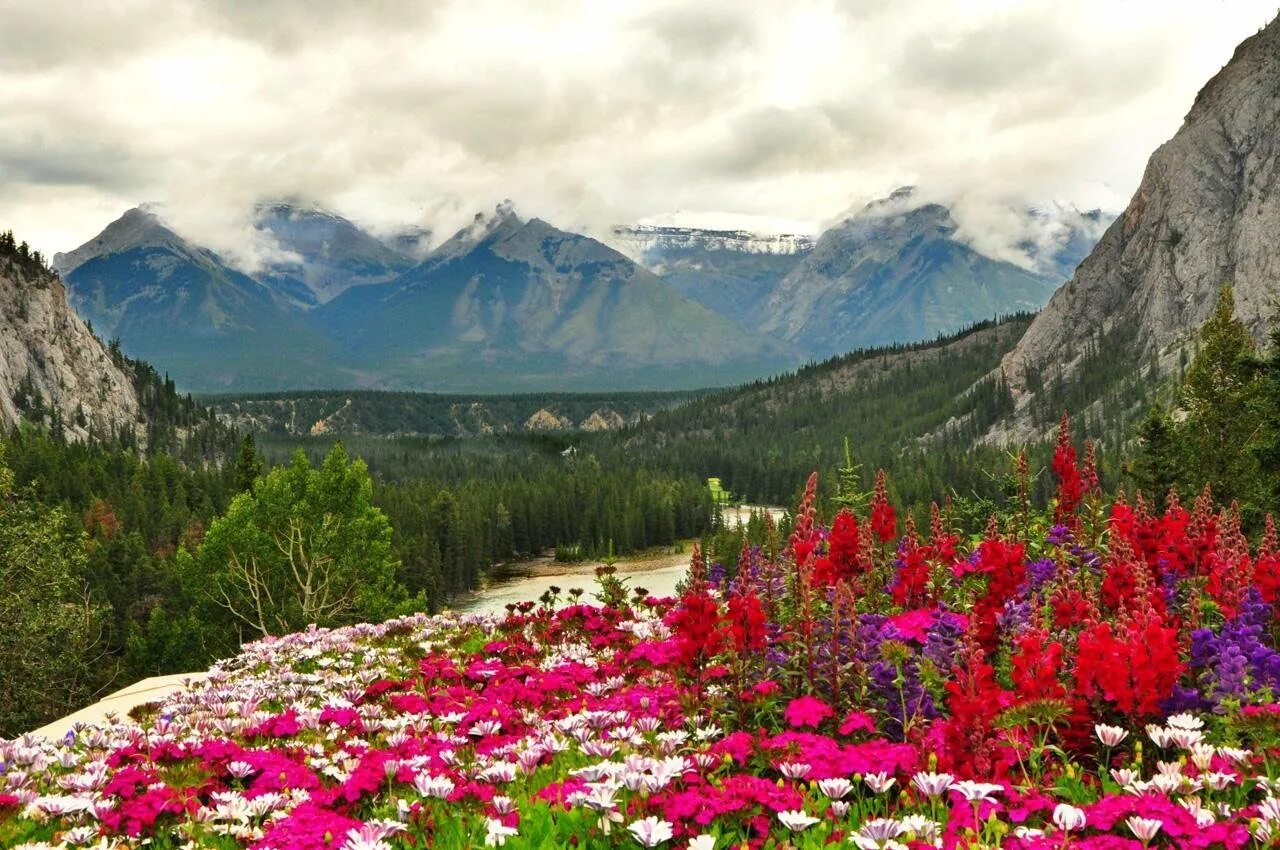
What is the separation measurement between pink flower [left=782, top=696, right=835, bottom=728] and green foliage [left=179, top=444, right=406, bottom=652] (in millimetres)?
57601

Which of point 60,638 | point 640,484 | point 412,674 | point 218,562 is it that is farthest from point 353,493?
point 640,484

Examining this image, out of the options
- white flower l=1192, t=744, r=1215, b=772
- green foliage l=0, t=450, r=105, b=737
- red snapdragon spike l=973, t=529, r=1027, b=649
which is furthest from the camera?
green foliage l=0, t=450, r=105, b=737

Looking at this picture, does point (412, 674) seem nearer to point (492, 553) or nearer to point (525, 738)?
point (525, 738)

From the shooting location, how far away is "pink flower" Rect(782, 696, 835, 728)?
28.7 ft

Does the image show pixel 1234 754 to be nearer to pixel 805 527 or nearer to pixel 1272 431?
pixel 805 527

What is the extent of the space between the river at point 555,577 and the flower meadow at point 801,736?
313ft

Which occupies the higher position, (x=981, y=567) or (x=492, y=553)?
(x=981, y=567)

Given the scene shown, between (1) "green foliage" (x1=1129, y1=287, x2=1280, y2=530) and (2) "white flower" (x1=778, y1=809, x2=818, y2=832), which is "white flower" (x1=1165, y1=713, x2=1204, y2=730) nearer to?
(2) "white flower" (x1=778, y1=809, x2=818, y2=832)

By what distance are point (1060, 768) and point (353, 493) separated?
204 ft

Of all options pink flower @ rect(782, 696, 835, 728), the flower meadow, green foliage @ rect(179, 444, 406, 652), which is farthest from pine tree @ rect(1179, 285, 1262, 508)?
green foliage @ rect(179, 444, 406, 652)

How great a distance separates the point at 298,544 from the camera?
6425cm

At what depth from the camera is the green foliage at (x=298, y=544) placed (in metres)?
63.0

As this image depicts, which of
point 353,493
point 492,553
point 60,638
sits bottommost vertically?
point 492,553

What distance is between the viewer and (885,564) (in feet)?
53.0
